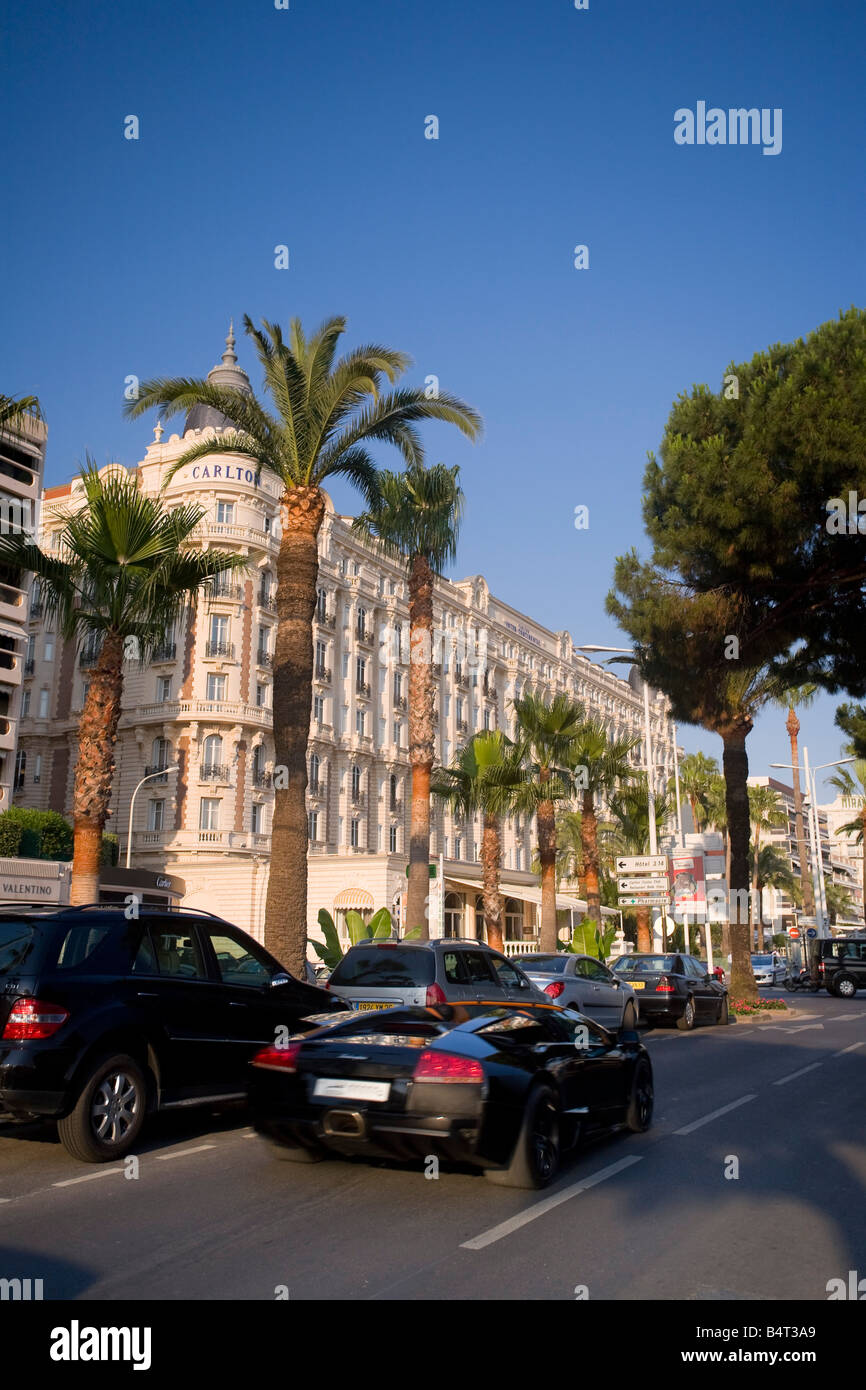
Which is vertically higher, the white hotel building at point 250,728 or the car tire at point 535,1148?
the white hotel building at point 250,728

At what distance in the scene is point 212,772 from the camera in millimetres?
45969

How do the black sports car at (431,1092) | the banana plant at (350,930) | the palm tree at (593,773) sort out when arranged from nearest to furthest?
the black sports car at (431,1092), the banana plant at (350,930), the palm tree at (593,773)

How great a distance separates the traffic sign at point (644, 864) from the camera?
30312 millimetres

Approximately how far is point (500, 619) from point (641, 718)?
27.9 metres

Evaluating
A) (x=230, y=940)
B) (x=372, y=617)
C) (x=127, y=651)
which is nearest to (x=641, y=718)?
(x=372, y=617)

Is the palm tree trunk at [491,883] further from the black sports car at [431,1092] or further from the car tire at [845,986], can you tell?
the black sports car at [431,1092]

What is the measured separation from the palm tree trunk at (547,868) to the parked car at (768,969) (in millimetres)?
18597

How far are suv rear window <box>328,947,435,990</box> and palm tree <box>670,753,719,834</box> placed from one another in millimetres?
53460

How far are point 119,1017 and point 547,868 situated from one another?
25597mm

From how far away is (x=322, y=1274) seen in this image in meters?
5.27

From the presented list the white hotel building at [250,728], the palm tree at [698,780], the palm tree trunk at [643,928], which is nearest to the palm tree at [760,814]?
the palm tree at [698,780]

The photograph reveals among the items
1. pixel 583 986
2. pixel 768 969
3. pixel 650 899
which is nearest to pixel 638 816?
pixel 768 969

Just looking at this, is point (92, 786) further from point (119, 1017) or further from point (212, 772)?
point (212, 772)
